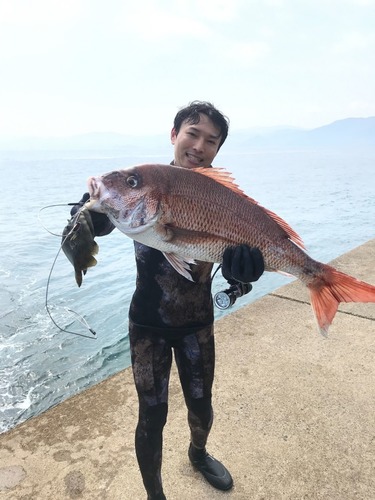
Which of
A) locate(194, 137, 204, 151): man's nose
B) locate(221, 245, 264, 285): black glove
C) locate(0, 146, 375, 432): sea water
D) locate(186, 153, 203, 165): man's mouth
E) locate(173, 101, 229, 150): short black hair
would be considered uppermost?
locate(173, 101, 229, 150): short black hair

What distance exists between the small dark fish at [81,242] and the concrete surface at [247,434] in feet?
5.21

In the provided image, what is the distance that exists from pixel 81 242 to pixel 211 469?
177 centimetres

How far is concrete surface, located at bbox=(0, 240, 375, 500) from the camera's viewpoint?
8.64 feet

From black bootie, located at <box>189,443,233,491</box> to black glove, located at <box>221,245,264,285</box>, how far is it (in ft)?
4.57

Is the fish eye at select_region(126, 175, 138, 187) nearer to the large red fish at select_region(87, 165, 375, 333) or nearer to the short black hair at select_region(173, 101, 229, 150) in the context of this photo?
the large red fish at select_region(87, 165, 375, 333)

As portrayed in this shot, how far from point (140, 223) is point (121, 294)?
7.49 metres

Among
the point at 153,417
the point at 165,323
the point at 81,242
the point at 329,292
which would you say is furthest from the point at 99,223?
the point at 329,292

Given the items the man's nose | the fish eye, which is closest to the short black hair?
the man's nose

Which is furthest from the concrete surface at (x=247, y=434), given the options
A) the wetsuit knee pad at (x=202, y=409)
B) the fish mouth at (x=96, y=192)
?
the fish mouth at (x=96, y=192)

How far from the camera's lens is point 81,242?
6.28 feet

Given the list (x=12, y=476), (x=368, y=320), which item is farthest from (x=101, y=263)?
(x=12, y=476)

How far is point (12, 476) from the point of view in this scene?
8.90 ft

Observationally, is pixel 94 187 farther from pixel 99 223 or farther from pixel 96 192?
pixel 99 223

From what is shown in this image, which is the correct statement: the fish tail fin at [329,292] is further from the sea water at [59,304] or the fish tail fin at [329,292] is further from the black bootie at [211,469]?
the sea water at [59,304]
